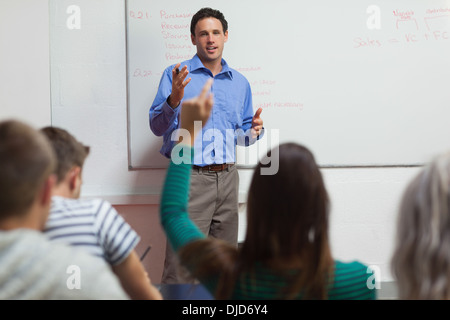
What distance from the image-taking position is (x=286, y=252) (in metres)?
0.90

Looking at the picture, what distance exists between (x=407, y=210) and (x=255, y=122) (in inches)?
59.7

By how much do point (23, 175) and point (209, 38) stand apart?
6.20 feet

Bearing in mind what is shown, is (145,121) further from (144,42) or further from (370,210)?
(370,210)

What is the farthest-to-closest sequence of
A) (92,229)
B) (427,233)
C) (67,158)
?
(67,158) < (92,229) < (427,233)

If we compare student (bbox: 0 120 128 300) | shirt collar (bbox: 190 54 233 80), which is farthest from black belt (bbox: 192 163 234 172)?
student (bbox: 0 120 128 300)

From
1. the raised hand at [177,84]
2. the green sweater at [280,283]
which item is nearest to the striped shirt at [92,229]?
the green sweater at [280,283]

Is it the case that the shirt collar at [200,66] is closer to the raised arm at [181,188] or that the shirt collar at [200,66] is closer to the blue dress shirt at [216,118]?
the blue dress shirt at [216,118]

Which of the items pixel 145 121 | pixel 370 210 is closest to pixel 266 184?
pixel 145 121

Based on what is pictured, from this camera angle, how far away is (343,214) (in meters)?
2.89

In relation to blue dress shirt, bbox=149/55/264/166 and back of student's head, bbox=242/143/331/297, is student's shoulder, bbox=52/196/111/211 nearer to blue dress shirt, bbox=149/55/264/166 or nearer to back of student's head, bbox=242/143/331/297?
back of student's head, bbox=242/143/331/297

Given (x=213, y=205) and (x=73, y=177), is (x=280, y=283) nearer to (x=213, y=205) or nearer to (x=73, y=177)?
(x=73, y=177)

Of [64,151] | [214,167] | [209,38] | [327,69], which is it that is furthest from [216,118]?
[64,151]

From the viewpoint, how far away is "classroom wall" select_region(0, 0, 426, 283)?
2.73 m
